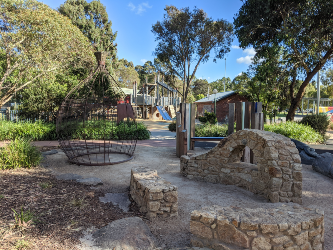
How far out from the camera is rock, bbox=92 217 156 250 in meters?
2.57

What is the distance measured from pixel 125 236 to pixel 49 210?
1.39 m

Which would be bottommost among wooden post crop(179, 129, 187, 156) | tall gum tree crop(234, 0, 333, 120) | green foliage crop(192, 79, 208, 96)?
wooden post crop(179, 129, 187, 156)

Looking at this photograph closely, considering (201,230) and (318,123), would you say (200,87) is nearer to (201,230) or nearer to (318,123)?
(318,123)

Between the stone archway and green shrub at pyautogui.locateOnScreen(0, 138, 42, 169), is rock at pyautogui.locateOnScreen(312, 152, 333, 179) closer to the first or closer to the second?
the stone archway

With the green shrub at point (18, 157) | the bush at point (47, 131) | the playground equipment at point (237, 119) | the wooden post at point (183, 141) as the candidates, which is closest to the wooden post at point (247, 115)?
the playground equipment at point (237, 119)

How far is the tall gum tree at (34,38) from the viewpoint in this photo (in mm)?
10070

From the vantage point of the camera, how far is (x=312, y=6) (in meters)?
12.3

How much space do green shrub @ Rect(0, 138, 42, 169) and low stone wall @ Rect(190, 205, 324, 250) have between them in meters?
4.74

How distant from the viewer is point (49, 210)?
3324 mm

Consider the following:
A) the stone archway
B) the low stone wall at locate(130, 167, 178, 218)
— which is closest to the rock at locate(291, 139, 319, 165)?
the stone archway

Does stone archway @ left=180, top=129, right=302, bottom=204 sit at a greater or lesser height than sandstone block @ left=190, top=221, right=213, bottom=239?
greater

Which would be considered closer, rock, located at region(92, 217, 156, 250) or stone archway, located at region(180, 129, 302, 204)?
rock, located at region(92, 217, 156, 250)

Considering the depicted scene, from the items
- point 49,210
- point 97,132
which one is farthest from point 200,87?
point 49,210

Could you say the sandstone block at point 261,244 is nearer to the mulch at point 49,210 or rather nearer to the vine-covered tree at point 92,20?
the mulch at point 49,210
